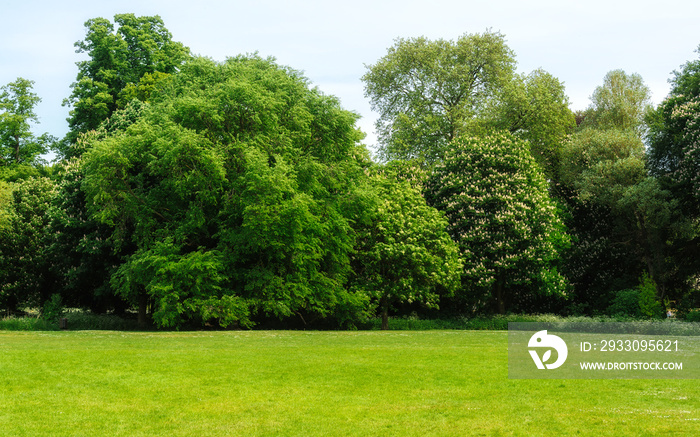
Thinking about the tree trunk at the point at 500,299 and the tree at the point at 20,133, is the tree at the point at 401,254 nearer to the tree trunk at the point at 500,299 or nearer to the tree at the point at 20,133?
the tree trunk at the point at 500,299

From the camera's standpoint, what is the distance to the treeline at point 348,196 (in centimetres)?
3534

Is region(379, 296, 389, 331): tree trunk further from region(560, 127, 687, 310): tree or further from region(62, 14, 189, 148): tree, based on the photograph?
region(62, 14, 189, 148): tree

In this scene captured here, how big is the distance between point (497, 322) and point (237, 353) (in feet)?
84.8

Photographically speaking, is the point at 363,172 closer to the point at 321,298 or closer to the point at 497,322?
the point at 321,298

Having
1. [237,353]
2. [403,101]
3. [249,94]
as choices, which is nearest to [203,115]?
[249,94]

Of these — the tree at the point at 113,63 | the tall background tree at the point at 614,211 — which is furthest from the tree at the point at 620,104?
the tree at the point at 113,63

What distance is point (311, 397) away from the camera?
14.7 meters

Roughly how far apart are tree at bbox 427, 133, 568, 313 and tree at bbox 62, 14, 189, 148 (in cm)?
2650

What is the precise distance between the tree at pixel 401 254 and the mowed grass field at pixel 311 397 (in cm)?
1714

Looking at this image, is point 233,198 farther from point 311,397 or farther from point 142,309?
point 311,397

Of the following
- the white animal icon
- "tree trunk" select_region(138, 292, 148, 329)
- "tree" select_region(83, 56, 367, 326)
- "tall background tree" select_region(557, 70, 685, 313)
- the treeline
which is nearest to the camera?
the white animal icon

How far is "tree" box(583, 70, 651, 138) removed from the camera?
182 feet

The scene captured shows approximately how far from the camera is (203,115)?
3600cm

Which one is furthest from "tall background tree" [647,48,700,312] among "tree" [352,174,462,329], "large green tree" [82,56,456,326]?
"large green tree" [82,56,456,326]
